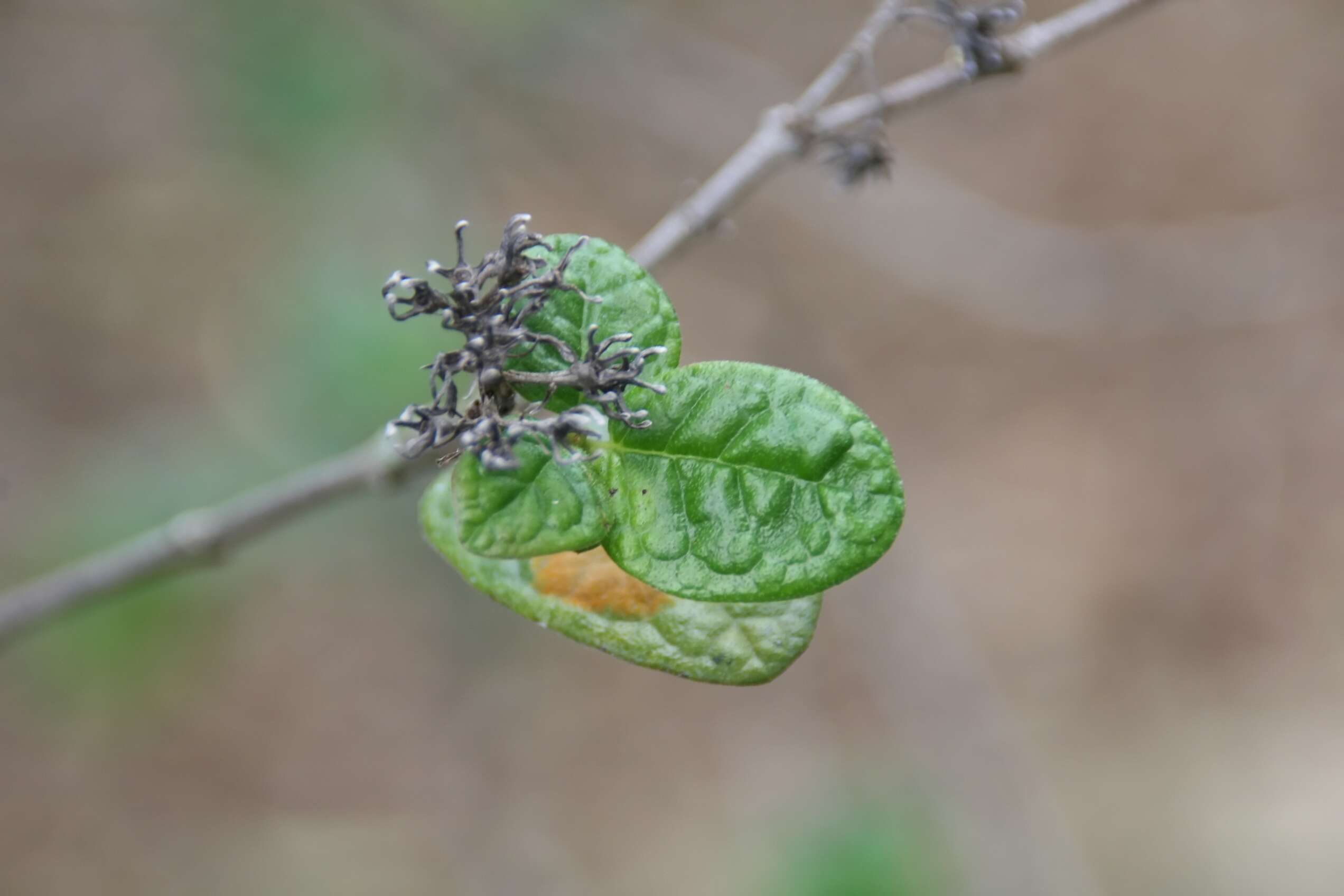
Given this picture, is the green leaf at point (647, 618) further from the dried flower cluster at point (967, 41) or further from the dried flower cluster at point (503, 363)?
the dried flower cluster at point (967, 41)

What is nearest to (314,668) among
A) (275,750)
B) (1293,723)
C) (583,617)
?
(275,750)

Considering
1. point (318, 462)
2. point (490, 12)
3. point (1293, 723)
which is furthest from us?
point (1293, 723)

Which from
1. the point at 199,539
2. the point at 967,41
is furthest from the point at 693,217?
the point at 199,539

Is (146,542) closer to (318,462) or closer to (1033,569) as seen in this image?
(318,462)

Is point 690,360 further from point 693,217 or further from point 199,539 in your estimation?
point 693,217

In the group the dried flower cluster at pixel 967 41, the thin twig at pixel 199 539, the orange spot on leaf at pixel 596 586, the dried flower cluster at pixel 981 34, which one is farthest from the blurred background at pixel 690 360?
the orange spot on leaf at pixel 596 586
